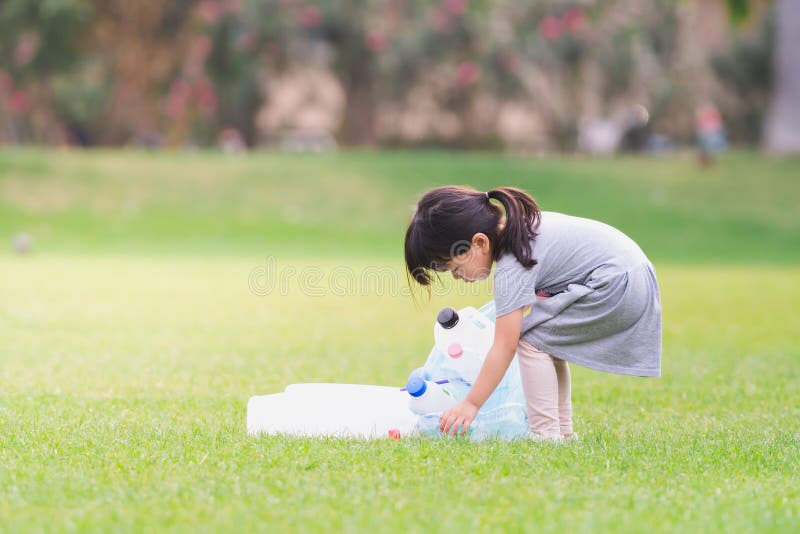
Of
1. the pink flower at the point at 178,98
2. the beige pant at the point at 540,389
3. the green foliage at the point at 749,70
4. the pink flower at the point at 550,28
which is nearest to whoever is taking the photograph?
the beige pant at the point at 540,389

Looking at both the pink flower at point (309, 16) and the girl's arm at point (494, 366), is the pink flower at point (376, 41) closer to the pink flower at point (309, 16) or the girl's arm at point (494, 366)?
the pink flower at point (309, 16)

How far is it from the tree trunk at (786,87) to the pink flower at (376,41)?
8.82 metres

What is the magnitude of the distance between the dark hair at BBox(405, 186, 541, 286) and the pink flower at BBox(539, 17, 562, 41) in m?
21.6

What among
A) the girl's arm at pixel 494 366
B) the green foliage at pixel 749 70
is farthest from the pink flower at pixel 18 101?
the girl's arm at pixel 494 366

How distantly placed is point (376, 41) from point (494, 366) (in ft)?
71.1

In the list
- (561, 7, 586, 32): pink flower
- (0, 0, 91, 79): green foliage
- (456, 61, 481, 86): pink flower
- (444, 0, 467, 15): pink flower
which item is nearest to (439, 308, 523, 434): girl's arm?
(0, 0, 91, 79): green foliage

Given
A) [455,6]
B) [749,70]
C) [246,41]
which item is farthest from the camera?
[749,70]

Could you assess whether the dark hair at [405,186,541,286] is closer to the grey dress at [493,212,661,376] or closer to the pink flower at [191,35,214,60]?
the grey dress at [493,212,661,376]

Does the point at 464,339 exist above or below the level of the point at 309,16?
below

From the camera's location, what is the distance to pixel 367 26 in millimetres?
24938

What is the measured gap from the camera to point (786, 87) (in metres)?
21.2

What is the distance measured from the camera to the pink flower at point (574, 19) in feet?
80.7

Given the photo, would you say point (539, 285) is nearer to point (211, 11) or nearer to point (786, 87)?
point (786, 87)

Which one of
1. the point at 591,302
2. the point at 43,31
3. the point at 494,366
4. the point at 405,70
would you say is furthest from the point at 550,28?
the point at 494,366
